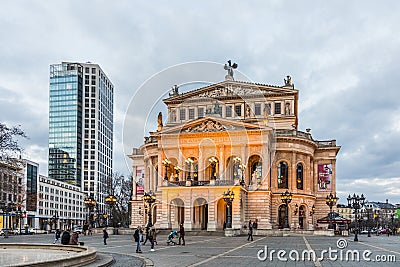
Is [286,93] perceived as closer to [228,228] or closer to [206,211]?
[206,211]

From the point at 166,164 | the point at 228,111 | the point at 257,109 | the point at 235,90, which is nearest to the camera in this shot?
the point at 166,164

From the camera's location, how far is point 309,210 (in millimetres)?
81250

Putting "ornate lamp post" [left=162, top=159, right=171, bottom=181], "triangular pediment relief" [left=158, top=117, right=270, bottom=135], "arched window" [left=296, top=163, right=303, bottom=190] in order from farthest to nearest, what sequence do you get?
"arched window" [left=296, top=163, right=303, bottom=190] → "triangular pediment relief" [left=158, top=117, right=270, bottom=135] → "ornate lamp post" [left=162, top=159, right=171, bottom=181]

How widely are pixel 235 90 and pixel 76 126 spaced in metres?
99.9

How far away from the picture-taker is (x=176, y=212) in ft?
234

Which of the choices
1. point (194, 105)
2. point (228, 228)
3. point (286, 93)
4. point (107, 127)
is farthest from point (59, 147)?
point (228, 228)

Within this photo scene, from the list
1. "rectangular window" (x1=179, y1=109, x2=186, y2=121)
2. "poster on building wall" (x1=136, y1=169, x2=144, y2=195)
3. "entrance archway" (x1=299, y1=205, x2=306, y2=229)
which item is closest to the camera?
"entrance archway" (x1=299, y1=205, x2=306, y2=229)

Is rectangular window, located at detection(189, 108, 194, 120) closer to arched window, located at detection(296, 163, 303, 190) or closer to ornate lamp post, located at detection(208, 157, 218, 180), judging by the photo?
ornate lamp post, located at detection(208, 157, 218, 180)

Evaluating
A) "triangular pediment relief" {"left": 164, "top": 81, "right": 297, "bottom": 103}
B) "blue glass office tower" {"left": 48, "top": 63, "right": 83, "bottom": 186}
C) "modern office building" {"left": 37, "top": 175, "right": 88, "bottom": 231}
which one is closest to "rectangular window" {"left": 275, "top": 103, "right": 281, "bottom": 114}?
"triangular pediment relief" {"left": 164, "top": 81, "right": 297, "bottom": 103}

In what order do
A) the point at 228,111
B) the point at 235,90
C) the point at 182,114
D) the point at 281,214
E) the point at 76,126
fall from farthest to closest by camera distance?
the point at 76,126 < the point at 182,114 < the point at 235,90 < the point at 228,111 < the point at 281,214

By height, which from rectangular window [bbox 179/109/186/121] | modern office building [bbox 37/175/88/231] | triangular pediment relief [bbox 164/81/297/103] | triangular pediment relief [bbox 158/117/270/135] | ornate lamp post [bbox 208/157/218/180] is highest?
triangular pediment relief [bbox 164/81/297/103]

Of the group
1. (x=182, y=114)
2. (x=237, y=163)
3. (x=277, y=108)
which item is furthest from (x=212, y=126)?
(x=277, y=108)

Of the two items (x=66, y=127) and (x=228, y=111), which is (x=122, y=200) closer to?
(x=228, y=111)

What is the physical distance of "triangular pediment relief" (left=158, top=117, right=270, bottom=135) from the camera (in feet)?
240
